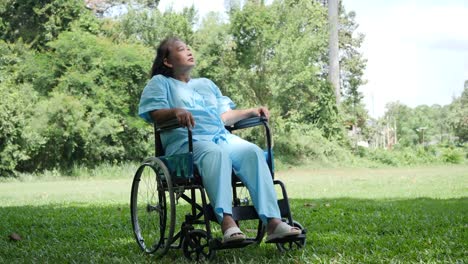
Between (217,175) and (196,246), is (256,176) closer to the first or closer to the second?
(217,175)

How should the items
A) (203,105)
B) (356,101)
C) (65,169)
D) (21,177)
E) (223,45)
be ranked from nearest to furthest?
1. (203,105)
2. (21,177)
3. (65,169)
4. (223,45)
5. (356,101)

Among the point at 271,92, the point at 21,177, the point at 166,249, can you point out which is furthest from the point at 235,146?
the point at 271,92

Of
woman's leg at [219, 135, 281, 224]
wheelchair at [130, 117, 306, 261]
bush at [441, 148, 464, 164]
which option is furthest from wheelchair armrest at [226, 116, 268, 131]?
bush at [441, 148, 464, 164]

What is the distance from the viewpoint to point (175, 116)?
3.33m

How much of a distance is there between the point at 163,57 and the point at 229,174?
913 mm

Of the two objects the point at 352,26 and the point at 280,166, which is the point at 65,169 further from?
the point at 352,26

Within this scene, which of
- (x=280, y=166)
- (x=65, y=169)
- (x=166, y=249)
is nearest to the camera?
(x=166, y=249)

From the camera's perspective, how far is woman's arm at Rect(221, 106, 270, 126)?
142 inches

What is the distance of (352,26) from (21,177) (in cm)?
1895

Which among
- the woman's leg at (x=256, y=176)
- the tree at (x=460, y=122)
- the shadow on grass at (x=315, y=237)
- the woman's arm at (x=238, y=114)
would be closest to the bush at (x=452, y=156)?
the tree at (x=460, y=122)

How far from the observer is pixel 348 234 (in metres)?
4.11

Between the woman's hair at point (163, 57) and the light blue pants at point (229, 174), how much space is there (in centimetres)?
60

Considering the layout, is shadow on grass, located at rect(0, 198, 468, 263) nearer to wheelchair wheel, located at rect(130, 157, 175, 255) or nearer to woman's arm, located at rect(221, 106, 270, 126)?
wheelchair wheel, located at rect(130, 157, 175, 255)

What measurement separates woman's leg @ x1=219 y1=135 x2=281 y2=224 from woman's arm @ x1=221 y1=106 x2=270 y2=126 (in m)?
0.24
